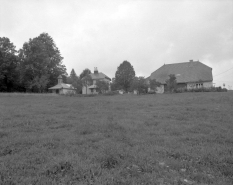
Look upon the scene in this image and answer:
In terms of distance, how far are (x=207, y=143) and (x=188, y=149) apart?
1.07m

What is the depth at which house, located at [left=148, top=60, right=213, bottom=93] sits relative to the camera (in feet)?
128

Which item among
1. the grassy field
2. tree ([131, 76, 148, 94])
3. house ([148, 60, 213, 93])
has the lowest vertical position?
the grassy field

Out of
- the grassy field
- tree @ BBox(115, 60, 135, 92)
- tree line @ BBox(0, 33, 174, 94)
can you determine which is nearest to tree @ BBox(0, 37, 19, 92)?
tree line @ BBox(0, 33, 174, 94)

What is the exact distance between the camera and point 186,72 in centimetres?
4166

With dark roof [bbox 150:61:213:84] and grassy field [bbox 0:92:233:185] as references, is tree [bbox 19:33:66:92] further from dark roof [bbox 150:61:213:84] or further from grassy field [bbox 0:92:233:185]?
grassy field [bbox 0:92:233:185]

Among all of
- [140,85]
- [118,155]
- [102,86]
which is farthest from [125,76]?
[118,155]

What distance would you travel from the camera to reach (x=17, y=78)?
4841 cm

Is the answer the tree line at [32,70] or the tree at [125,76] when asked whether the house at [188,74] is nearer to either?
the tree at [125,76]

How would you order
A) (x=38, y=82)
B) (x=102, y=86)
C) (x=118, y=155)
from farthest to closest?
(x=38, y=82) < (x=102, y=86) < (x=118, y=155)

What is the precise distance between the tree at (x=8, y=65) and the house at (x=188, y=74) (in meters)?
37.3


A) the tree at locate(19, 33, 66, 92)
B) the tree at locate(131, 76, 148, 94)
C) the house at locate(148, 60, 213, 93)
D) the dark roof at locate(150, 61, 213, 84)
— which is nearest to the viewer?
the tree at locate(131, 76, 148, 94)

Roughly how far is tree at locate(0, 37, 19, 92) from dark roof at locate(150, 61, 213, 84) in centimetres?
3740

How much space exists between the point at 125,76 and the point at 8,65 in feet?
102

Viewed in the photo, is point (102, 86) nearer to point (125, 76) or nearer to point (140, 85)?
point (140, 85)
